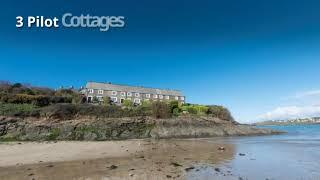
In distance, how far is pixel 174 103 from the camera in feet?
165

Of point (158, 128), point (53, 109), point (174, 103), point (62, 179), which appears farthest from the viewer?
point (174, 103)

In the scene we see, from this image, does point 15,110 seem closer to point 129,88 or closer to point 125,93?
point 125,93

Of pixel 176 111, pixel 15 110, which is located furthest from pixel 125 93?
pixel 15 110

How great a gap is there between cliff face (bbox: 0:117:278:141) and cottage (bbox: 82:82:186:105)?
2800cm

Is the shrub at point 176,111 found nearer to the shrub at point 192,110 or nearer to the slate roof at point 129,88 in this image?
the shrub at point 192,110

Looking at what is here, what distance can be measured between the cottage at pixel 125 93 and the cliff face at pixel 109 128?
2800cm

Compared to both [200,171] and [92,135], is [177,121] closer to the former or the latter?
[92,135]

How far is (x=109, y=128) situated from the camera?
3334cm

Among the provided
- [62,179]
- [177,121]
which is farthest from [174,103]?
[62,179]

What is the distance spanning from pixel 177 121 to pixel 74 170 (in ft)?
91.3

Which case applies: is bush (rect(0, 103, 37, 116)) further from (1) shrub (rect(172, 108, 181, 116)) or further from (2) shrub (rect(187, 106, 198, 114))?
(2) shrub (rect(187, 106, 198, 114))

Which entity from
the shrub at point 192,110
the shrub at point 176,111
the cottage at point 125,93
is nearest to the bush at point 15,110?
the shrub at point 176,111

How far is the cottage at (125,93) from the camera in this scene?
6994 cm

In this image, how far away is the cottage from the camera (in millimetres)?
69938
